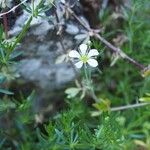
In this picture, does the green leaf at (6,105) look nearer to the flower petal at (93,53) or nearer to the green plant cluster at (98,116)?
the green plant cluster at (98,116)

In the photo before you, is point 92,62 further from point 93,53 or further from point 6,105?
point 6,105

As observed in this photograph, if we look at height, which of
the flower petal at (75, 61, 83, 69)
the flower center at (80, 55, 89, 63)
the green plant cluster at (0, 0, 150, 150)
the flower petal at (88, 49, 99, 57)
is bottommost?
the green plant cluster at (0, 0, 150, 150)

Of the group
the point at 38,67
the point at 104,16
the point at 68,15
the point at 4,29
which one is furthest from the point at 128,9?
the point at 4,29

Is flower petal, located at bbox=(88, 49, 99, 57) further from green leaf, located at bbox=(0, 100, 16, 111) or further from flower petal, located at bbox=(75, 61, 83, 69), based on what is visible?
green leaf, located at bbox=(0, 100, 16, 111)

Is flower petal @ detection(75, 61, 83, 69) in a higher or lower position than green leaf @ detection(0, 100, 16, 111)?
higher

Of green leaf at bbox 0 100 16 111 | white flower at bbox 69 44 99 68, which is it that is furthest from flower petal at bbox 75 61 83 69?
green leaf at bbox 0 100 16 111

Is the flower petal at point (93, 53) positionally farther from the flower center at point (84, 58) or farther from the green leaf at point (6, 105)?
the green leaf at point (6, 105)

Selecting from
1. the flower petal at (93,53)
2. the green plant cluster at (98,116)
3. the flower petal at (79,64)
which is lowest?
the green plant cluster at (98,116)

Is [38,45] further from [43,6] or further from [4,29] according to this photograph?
[43,6]

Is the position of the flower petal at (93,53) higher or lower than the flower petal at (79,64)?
higher

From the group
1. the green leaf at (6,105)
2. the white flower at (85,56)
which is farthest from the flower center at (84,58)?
the green leaf at (6,105)

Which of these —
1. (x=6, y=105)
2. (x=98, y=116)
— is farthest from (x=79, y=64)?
(x=98, y=116)
